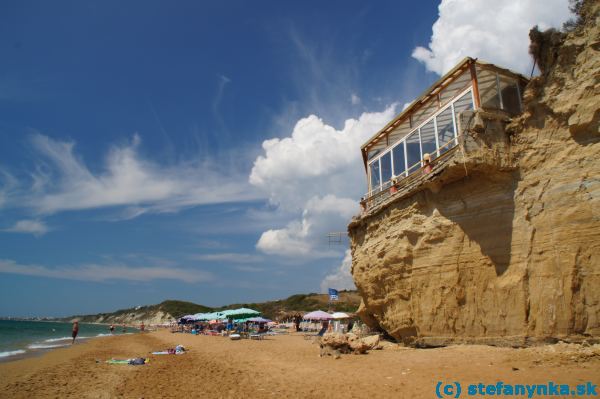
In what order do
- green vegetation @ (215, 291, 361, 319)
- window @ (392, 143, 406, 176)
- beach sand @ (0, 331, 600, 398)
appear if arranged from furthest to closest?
green vegetation @ (215, 291, 361, 319) < window @ (392, 143, 406, 176) < beach sand @ (0, 331, 600, 398)

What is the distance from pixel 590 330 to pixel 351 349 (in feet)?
22.8

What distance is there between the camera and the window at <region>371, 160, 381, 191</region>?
16.8 metres

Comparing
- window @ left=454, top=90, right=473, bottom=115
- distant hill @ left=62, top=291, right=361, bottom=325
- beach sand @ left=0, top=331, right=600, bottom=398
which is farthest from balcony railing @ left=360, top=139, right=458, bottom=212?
distant hill @ left=62, top=291, right=361, bottom=325

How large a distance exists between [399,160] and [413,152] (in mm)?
977

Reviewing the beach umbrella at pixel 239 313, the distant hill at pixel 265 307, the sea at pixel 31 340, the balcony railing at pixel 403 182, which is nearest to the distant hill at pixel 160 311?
the distant hill at pixel 265 307

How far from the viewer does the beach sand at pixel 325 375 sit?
7.54 meters


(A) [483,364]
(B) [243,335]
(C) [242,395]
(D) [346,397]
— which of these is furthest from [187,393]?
(B) [243,335]

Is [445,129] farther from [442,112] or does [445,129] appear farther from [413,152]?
[413,152]

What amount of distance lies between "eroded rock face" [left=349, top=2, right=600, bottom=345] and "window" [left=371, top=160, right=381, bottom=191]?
12.3 ft

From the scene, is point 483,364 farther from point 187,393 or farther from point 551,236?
point 187,393

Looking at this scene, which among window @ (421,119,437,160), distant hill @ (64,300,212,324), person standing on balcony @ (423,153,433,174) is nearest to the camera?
person standing on balcony @ (423,153,433,174)

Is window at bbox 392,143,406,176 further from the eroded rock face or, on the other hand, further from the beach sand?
the beach sand

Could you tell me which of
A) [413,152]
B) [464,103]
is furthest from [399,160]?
[464,103]

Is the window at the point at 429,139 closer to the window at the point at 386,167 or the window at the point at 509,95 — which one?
the window at the point at 386,167
